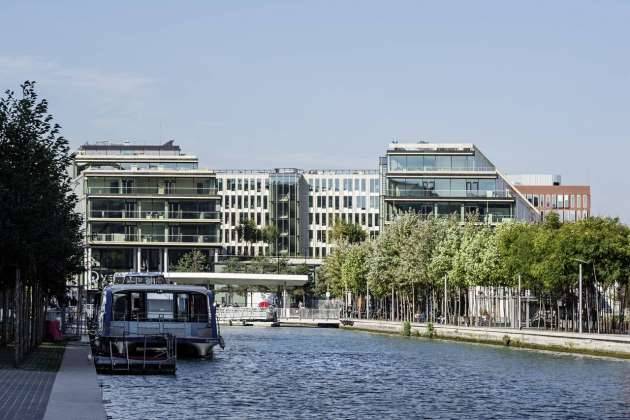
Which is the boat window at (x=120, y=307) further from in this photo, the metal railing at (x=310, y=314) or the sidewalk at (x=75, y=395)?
the metal railing at (x=310, y=314)

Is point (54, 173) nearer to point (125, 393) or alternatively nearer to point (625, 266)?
point (125, 393)

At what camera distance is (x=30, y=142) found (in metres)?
55.8

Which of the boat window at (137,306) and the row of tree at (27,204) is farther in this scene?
Result: the boat window at (137,306)

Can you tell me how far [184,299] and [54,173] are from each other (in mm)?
13768

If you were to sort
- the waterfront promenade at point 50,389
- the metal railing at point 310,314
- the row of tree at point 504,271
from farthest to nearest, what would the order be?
1. the metal railing at point 310,314
2. the row of tree at point 504,271
3. the waterfront promenade at point 50,389

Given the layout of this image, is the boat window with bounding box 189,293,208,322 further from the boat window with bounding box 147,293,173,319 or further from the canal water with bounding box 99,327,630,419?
the canal water with bounding box 99,327,630,419

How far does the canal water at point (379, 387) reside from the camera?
4297 cm

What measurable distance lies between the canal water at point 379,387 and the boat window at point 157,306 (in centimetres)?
340

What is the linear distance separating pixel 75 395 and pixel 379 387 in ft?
62.7

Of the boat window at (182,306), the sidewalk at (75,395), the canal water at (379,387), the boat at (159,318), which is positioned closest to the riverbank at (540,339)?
the canal water at (379,387)

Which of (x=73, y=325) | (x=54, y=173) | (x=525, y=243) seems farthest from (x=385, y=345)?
(x=54, y=173)

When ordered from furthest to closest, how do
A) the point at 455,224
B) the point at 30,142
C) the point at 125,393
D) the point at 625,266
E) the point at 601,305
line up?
the point at 455,224
the point at 601,305
the point at 625,266
the point at 30,142
the point at 125,393

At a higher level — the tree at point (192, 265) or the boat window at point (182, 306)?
the tree at point (192, 265)

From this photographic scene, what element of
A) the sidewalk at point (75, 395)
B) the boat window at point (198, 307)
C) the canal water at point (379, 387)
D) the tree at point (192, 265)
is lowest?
the canal water at point (379, 387)
